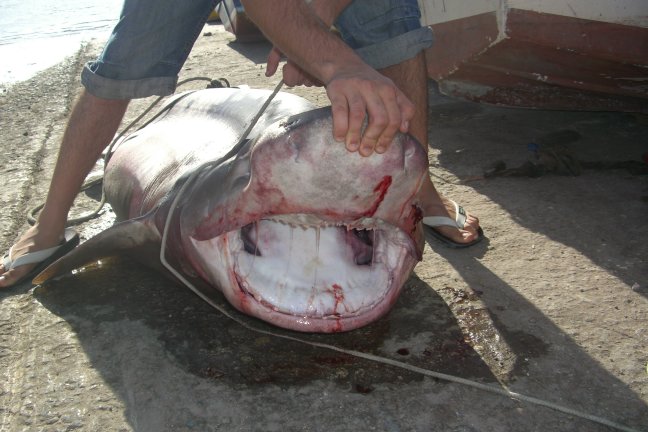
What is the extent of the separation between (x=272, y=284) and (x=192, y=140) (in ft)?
3.53

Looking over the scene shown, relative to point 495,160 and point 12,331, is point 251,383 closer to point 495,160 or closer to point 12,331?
point 12,331

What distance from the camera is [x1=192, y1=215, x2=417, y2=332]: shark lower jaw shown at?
1.74 metres

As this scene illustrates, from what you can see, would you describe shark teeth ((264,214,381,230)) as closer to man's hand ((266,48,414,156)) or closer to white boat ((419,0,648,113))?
man's hand ((266,48,414,156))

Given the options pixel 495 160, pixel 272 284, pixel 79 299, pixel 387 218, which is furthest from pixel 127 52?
pixel 495 160

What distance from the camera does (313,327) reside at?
173 cm

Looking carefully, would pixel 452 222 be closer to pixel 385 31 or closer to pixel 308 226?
pixel 385 31

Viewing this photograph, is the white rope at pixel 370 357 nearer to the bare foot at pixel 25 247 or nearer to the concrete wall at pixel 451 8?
the bare foot at pixel 25 247

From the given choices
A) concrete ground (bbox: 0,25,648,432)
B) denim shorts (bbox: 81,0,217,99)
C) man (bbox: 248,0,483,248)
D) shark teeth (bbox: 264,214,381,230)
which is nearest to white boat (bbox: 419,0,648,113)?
concrete ground (bbox: 0,25,648,432)

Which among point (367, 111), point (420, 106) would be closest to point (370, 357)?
point (367, 111)

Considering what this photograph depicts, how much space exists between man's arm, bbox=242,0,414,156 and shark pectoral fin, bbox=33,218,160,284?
2.23 ft

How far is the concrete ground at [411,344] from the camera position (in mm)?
1769

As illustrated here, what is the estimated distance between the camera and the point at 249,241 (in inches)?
72.1

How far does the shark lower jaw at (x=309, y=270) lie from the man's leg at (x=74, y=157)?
964mm

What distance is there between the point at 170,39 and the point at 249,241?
98cm
